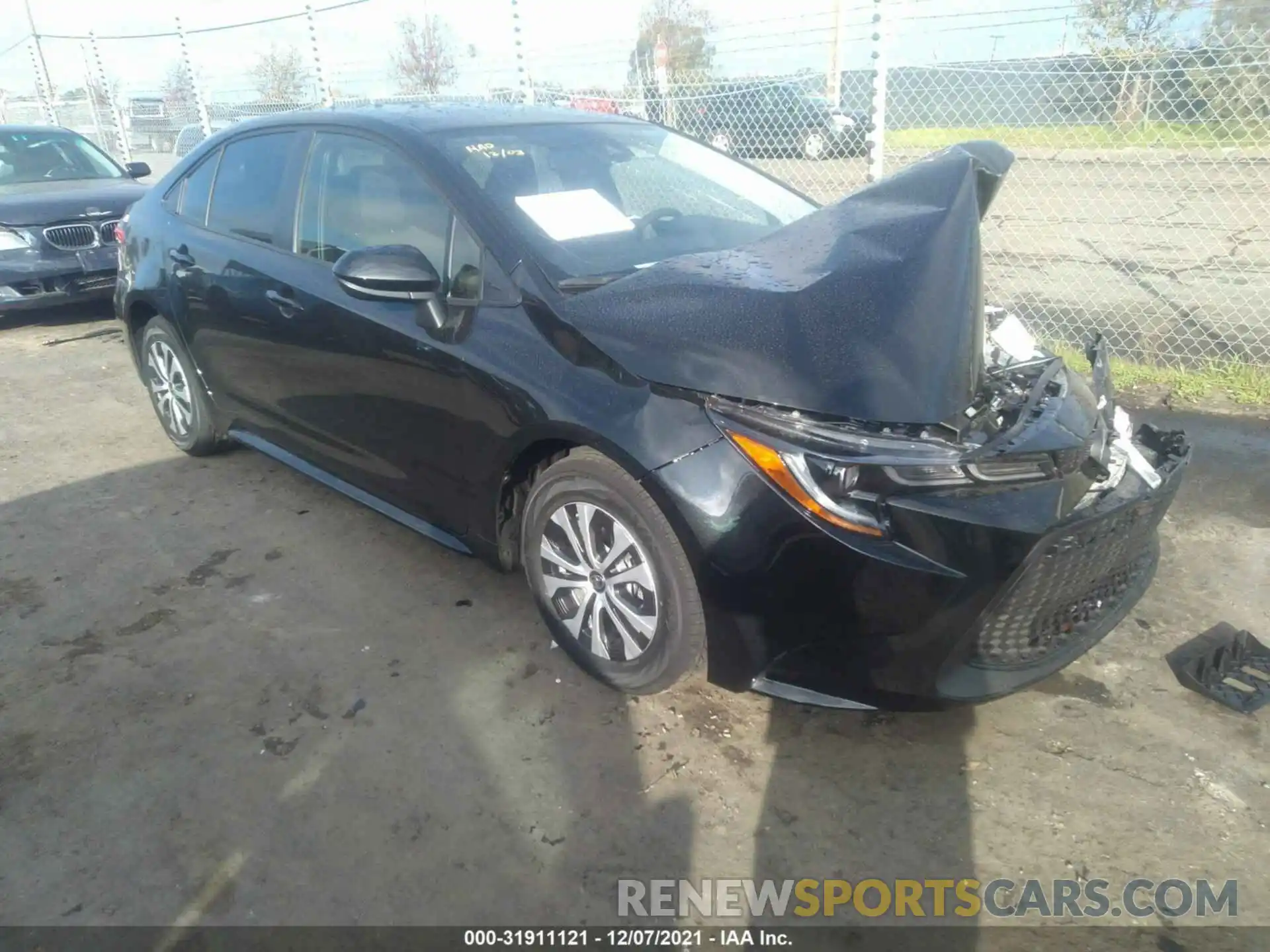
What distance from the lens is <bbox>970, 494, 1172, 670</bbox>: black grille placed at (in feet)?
7.32

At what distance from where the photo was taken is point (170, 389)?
4.64 meters

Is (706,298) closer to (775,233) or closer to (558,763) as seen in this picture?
(775,233)

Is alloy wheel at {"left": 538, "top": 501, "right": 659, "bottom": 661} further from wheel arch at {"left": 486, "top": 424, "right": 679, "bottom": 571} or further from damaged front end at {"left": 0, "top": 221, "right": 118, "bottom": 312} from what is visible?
damaged front end at {"left": 0, "top": 221, "right": 118, "bottom": 312}

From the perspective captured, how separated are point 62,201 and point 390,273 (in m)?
6.18

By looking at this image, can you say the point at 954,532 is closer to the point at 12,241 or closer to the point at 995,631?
the point at 995,631

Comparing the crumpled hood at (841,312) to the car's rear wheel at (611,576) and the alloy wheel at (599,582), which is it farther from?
the alloy wheel at (599,582)

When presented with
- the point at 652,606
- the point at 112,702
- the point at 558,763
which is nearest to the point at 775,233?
the point at 652,606

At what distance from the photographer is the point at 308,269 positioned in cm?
345

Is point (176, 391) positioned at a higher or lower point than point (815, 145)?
lower

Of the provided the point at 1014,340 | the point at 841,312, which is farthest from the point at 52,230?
the point at 1014,340

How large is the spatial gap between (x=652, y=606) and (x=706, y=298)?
86 centimetres

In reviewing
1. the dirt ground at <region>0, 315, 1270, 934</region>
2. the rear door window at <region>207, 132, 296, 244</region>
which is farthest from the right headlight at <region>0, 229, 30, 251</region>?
the dirt ground at <region>0, 315, 1270, 934</region>

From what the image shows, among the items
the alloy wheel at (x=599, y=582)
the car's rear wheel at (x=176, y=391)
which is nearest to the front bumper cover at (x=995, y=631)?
the alloy wheel at (x=599, y=582)

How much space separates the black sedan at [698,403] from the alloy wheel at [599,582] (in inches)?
0.4
